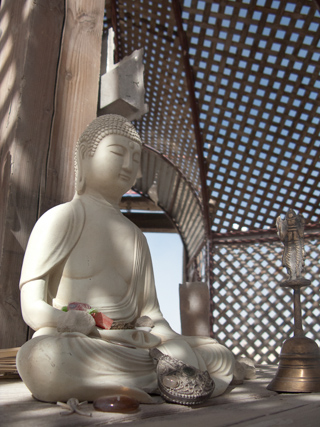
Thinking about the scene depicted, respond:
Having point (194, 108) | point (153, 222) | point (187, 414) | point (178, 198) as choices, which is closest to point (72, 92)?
point (187, 414)

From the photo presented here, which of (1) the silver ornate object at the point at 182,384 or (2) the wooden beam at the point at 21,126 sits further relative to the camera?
(2) the wooden beam at the point at 21,126

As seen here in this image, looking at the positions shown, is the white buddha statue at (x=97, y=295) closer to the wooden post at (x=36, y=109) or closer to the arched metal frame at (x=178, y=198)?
the wooden post at (x=36, y=109)

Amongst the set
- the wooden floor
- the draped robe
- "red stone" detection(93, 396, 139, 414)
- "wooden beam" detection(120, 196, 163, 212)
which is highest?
"wooden beam" detection(120, 196, 163, 212)

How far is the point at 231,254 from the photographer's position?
4.57 meters

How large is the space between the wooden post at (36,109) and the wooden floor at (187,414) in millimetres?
644

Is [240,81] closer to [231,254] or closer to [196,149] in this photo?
[196,149]

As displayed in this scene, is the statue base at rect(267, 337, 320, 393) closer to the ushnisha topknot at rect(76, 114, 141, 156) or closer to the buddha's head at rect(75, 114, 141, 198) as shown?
the buddha's head at rect(75, 114, 141, 198)

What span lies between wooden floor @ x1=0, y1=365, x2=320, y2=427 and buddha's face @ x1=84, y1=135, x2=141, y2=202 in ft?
2.73

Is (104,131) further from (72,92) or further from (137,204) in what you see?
(137,204)

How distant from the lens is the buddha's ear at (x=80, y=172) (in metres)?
1.79

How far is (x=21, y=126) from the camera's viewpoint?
1915mm

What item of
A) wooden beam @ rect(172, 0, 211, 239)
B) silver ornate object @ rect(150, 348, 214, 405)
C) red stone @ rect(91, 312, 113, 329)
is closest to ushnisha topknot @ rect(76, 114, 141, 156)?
red stone @ rect(91, 312, 113, 329)

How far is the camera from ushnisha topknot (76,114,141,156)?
1733 millimetres

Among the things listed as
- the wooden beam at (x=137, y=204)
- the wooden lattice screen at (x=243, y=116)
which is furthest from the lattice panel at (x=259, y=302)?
the wooden beam at (x=137, y=204)
